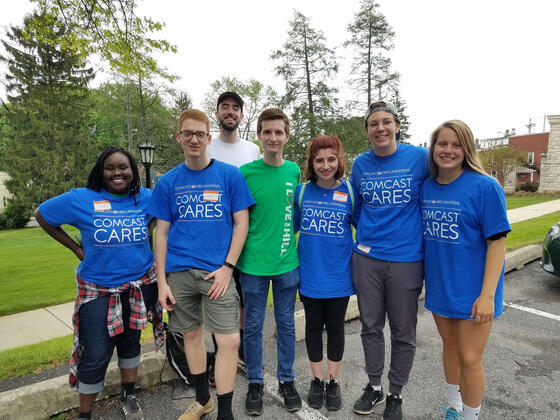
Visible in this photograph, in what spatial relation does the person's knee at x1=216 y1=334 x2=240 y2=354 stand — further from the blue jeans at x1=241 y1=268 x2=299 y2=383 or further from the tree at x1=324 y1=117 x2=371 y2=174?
the tree at x1=324 y1=117 x2=371 y2=174

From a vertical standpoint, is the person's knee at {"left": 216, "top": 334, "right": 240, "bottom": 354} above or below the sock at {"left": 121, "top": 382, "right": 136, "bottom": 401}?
above

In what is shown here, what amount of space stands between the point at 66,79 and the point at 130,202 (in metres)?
34.4

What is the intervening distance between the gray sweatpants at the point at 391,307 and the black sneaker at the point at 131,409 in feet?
5.81

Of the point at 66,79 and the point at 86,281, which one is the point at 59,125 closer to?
the point at 66,79

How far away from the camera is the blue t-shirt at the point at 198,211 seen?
2.43 m

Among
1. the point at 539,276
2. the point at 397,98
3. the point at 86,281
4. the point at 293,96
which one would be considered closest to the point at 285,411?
the point at 86,281

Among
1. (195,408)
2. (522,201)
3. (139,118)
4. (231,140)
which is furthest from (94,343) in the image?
(139,118)

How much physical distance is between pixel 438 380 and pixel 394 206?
1.75m

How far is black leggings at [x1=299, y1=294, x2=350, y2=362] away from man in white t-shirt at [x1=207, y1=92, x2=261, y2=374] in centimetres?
75

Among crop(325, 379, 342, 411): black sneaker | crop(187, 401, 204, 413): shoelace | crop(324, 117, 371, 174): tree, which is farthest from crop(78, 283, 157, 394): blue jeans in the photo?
crop(324, 117, 371, 174): tree

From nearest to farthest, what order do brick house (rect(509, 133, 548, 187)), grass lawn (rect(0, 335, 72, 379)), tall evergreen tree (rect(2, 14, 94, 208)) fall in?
grass lawn (rect(0, 335, 72, 379)) < tall evergreen tree (rect(2, 14, 94, 208)) < brick house (rect(509, 133, 548, 187))

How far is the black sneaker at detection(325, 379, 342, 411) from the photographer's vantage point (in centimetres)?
265

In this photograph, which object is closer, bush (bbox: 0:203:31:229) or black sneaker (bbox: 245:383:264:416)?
black sneaker (bbox: 245:383:264:416)

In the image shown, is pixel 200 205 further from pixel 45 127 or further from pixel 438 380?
pixel 45 127
